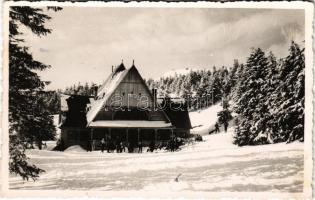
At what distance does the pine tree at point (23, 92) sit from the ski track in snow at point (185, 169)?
0.84 ft

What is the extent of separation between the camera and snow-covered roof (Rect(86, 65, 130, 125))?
9.52m

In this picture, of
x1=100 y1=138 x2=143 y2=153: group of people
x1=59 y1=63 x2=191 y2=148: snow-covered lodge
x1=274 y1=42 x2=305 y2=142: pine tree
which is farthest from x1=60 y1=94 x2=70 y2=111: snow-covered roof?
x1=274 y1=42 x2=305 y2=142: pine tree

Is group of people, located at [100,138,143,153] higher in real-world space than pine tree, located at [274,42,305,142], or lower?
lower

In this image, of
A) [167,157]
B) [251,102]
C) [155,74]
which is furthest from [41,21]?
[251,102]

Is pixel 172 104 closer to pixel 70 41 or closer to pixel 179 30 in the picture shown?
pixel 179 30

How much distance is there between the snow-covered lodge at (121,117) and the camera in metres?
9.74

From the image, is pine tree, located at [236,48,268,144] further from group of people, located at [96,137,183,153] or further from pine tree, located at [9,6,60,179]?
pine tree, located at [9,6,60,179]

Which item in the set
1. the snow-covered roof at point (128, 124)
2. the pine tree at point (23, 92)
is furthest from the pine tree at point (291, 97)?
the pine tree at point (23, 92)

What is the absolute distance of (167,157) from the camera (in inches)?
381

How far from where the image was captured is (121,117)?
9.77m

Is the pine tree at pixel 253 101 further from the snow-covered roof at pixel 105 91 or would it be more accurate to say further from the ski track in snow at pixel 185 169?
the snow-covered roof at pixel 105 91

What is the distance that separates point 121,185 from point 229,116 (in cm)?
269

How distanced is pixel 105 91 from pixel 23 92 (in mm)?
1678

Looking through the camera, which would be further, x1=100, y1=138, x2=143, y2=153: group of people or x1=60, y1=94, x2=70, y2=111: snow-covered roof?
x1=100, y1=138, x2=143, y2=153: group of people
